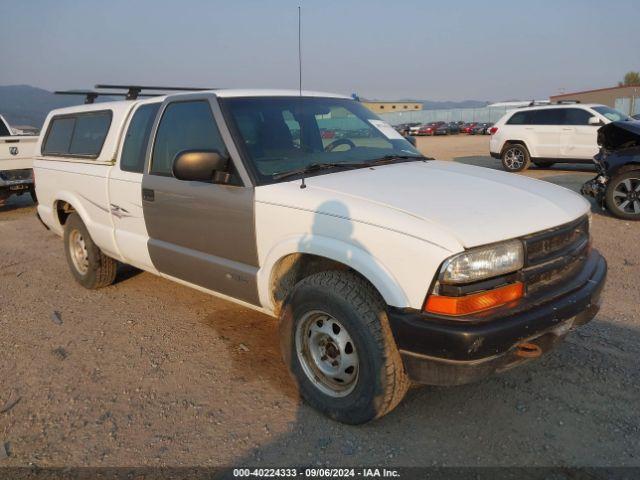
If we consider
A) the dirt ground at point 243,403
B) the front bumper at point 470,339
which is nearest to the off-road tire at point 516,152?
the dirt ground at point 243,403

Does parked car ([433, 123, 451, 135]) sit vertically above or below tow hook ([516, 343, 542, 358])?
below

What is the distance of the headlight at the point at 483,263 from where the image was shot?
2375mm

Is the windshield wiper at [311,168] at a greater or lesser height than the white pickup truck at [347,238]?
greater

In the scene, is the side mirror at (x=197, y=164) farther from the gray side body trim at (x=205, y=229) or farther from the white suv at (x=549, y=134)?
the white suv at (x=549, y=134)

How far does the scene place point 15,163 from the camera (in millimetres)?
10047

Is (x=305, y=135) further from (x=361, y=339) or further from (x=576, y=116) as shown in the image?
(x=576, y=116)

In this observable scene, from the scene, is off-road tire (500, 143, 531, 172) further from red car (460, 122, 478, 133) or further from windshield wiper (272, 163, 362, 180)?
red car (460, 122, 478, 133)

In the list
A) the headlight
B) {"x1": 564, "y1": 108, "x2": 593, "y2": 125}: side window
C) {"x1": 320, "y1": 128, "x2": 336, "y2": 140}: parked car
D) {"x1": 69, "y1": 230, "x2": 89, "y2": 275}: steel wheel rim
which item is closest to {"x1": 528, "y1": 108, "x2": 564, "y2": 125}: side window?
{"x1": 564, "y1": 108, "x2": 593, "y2": 125}: side window

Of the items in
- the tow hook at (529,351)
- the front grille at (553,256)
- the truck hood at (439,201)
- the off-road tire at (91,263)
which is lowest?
the off-road tire at (91,263)

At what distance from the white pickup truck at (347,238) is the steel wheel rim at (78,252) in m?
0.99

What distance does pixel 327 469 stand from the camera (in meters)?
2.58

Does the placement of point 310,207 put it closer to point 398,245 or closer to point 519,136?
point 398,245

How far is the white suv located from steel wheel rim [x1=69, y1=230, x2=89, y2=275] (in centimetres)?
1147

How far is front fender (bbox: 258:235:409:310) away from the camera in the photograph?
2.51m
